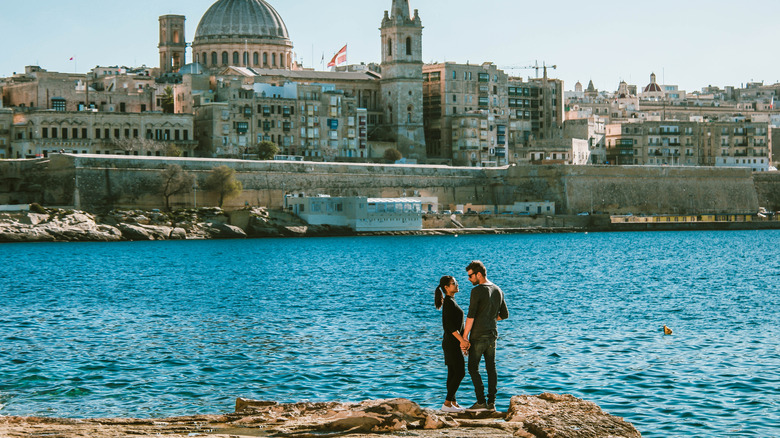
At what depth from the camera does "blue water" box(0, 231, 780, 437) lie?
14945 millimetres

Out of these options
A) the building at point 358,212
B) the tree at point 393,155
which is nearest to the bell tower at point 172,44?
the tree at point 393,155

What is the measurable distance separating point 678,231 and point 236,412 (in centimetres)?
6660

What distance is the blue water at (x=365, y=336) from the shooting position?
1495 centimetres

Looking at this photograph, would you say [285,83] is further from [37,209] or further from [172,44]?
[37,209]

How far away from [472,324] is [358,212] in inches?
2072

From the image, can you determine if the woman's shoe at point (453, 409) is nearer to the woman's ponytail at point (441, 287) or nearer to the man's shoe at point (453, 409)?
the man's shoe at point (453, 409)

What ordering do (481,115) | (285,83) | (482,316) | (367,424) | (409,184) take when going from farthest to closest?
(481,115), (285,83), (409,184), (482,316), (367,424)

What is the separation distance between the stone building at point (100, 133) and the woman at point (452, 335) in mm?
59218

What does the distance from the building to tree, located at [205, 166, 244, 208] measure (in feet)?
11.0

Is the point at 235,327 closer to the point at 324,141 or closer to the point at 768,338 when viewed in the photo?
the point at 768,338

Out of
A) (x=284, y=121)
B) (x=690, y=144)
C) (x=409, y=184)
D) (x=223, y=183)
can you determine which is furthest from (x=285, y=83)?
(x=690, y=144)

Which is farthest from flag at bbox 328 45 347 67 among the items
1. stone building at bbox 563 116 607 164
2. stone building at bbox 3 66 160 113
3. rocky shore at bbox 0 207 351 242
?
rocky shore at bbox 0 207 351 242

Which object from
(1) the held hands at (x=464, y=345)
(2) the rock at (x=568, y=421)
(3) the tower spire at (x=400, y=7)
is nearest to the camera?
(2) the rock at (x=568, y=421)

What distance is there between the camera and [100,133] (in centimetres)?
7094
